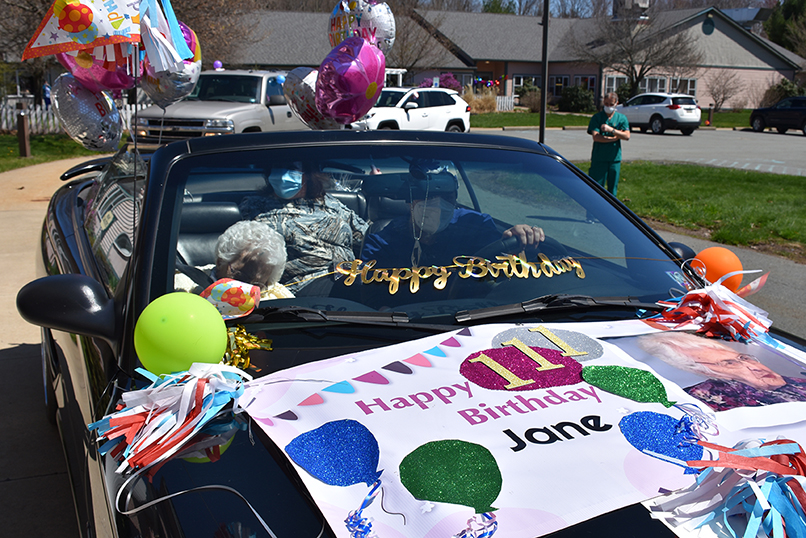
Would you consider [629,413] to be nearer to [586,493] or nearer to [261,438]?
[586,493]

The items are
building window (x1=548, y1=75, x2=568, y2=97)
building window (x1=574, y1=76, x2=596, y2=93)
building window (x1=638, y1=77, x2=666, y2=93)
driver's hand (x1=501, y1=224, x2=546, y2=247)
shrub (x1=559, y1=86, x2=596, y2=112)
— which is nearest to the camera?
driver's hand (x1=501, y1=224, x2=546, y2=247)

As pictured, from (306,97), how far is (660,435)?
338 cm

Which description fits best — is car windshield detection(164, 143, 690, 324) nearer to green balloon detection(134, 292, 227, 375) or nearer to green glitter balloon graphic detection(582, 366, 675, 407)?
green balloon detection(134, 292, 227, 375)

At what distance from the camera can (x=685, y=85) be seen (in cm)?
4634

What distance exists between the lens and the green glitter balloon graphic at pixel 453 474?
1330 mm

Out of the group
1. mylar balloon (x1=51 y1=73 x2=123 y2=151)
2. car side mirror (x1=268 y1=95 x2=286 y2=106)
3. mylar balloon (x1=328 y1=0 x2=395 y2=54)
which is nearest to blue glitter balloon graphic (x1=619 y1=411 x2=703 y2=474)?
mylar balloon (x1=328 y1=0 x2=395 y2=54)

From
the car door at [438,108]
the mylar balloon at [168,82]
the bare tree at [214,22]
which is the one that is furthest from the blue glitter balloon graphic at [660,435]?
the car door at [438,108]

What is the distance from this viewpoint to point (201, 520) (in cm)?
132

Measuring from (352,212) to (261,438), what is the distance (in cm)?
136

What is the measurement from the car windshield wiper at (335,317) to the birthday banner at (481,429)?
4.0 inches

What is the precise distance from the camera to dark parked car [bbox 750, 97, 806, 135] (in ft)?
94.5

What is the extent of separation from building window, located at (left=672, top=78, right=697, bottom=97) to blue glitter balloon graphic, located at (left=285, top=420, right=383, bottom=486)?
49373mm

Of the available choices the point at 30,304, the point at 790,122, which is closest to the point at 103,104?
the point at 30,304

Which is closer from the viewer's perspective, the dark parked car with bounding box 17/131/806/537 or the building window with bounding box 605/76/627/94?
the dark parked car with bounding box 17/131/806/537
